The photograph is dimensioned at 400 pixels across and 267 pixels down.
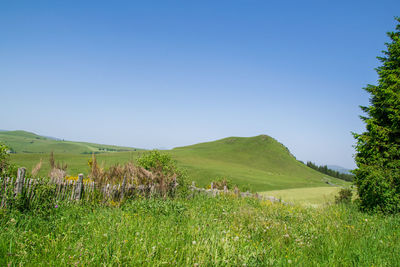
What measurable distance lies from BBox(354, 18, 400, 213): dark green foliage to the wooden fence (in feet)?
33.8

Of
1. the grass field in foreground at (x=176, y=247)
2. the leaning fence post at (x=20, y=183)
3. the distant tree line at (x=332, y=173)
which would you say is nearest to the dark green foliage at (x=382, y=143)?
the grass field in foreground at (x=176, y=247)

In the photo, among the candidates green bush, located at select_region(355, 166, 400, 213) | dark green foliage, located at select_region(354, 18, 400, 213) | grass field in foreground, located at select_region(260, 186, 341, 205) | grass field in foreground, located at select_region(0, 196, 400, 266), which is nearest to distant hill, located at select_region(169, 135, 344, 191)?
grass field in foreground, located at select_region(260, 186, 341, 205)

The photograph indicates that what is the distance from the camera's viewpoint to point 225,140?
11494cm

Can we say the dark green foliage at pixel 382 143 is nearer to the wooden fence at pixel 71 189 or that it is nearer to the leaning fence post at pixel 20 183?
the wooden fence at pixel 71 189

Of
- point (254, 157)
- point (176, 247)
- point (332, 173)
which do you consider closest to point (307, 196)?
point (176, 247)

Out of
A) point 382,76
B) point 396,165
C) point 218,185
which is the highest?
point 382,76

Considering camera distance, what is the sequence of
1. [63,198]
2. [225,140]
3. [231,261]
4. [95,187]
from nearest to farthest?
[231,261], [63,198], [95,187], [225,140]

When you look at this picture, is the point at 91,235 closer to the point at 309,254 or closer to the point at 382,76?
the point at 309,254

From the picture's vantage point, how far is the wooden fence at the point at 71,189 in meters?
6.82

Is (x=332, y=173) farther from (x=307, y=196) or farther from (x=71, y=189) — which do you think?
(x=71, y=189)

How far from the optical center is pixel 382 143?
11594 mm

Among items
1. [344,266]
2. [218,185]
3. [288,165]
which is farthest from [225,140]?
[344,266]

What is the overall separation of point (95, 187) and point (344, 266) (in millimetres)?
8687

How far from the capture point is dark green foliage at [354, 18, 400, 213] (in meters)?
9.92
